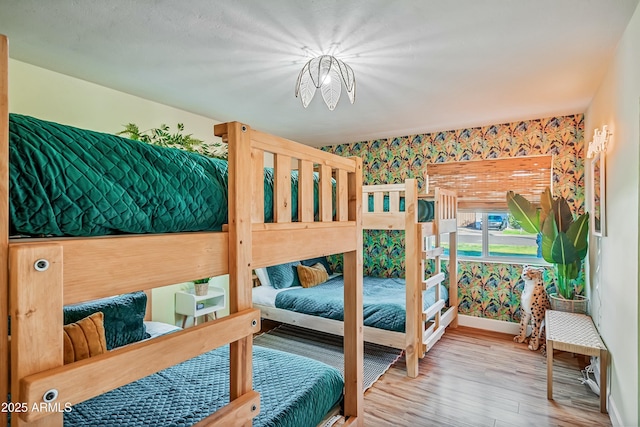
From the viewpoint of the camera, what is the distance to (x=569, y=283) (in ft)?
10.1

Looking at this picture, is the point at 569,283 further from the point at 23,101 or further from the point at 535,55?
the point at 23,101

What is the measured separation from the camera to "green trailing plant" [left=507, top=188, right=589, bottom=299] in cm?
279

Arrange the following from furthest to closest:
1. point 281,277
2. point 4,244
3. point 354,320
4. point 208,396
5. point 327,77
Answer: point 281,277
point 327,77
point 354,320
point 208,396
point 4,244

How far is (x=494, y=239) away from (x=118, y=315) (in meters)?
3.87

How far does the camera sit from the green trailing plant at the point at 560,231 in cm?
279

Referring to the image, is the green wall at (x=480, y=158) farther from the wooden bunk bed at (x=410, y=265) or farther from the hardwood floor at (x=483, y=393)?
the wooden bunk bed at (x=410, y=265)

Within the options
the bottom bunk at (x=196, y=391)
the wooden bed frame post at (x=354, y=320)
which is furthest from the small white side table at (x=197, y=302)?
the wooden bed frame post at (x=354, y=320)

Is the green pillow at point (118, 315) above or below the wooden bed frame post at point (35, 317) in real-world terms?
below

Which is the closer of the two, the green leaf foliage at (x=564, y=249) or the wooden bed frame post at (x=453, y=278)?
the green leaf foliage at (x=564, y=249)

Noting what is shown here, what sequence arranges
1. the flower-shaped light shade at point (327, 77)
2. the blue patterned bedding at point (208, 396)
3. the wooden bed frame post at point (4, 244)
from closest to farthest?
the wooden bed frame post at point (4, 244)
the blue patterned bedding at point (208, 396)
the flower-shaped light shade at point (327, 77)

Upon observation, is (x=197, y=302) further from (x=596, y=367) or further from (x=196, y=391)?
(x=596, y=367)

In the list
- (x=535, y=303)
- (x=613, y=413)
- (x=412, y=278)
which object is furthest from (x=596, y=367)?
(x=412, y=278)

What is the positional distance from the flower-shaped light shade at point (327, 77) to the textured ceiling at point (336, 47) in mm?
66

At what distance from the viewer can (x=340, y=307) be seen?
121 inches
